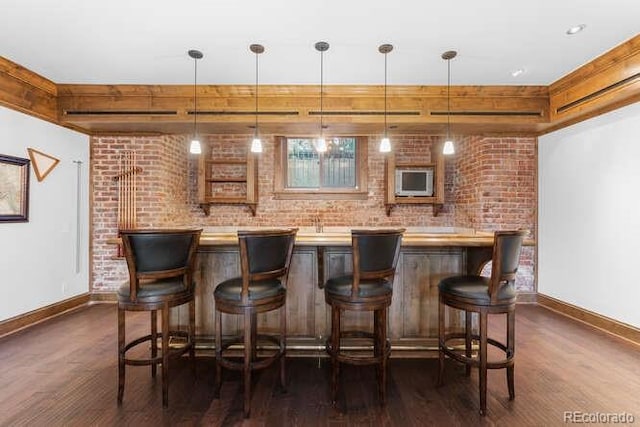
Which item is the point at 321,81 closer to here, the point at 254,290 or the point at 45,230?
the point at 254,290

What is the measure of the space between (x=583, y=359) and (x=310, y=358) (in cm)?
231

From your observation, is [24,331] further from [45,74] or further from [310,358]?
[310,358]

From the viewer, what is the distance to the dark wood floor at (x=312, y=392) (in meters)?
1.94

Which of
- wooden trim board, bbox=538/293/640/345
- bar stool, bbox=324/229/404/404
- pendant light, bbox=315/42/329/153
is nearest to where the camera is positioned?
bar stool, bbox=324/229/404/404

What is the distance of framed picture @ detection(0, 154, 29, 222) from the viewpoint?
317 centimetres

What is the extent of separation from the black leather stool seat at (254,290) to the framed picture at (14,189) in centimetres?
275

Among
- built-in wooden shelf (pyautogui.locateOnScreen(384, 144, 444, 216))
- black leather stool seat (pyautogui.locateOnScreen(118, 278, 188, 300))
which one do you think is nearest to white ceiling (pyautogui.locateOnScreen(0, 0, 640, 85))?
built-in wooden shelf (pyautogui.locateOnScreen(384, 144, 444, 216))

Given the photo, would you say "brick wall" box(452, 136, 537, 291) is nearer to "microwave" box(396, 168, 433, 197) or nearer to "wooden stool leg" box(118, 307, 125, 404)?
"microwave" box(396, 168, 433, 197)

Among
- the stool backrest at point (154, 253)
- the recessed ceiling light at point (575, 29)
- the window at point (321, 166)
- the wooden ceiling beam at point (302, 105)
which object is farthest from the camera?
the window at point (321, 166)

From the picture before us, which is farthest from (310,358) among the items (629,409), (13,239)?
(13,239)

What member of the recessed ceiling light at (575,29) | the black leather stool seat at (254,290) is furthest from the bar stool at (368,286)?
the recessed ceiling light at (575,29)

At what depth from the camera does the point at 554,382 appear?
2340mm

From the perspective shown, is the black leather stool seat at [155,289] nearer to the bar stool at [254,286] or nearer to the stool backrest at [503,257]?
the bar stool at [254,286]

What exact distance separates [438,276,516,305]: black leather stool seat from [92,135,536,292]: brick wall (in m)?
2.43
